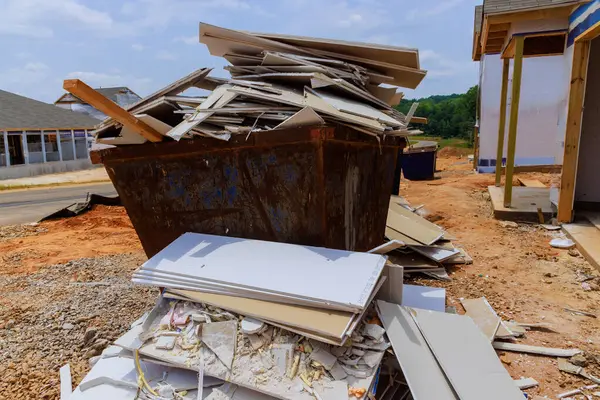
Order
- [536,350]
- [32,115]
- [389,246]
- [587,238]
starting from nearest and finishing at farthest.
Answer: [389,246]
[536,350]
[587,238]
[32,115]

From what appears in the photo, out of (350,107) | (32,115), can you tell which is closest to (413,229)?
(350,107)

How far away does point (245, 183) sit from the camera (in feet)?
10.2

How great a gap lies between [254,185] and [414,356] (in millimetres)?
1643

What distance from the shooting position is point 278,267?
269 cm

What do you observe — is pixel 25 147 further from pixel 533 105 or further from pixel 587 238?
pixel 587 238

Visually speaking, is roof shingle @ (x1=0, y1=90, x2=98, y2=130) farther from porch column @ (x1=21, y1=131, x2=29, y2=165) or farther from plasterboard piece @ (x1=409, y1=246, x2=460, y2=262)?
plasterboard piece @ (x1=409, y1=246, x2=460, y2=262)

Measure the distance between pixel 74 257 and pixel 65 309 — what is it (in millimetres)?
2913

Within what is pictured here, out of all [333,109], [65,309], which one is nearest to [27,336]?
[65,309]

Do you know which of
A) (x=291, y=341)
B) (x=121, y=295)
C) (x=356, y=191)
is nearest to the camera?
(x=291, y=341)

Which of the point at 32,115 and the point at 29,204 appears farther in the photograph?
the point at 32,115

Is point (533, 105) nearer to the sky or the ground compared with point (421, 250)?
nearer to the sky

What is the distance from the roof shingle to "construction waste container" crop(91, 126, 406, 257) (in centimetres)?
2748

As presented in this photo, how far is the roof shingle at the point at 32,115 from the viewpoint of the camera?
2628 cm

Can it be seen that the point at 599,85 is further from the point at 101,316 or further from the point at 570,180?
the point at 101,316
